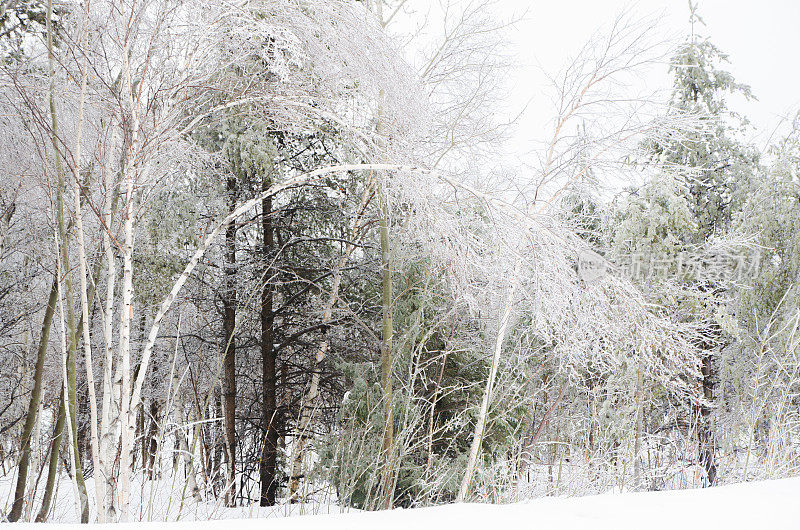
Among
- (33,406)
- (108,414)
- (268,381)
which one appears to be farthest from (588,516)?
(268,381)

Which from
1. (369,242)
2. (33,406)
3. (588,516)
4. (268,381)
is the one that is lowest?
(588,516)

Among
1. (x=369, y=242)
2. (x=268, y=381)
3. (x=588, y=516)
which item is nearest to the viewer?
(x=588, y=516)

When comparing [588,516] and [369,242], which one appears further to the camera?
[369,242]

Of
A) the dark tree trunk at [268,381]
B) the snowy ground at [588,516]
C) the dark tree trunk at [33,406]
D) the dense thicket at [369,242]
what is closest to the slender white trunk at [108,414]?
the dense thicket at [369,242]

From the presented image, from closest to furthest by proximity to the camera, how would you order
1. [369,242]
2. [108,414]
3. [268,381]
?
[108,414] → [268,381] → [369,242]

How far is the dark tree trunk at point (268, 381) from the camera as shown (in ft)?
23.4

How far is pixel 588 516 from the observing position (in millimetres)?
1844

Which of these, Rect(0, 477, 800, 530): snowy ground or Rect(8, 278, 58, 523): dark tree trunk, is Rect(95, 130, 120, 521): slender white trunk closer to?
Rect(0, 477, 800, 530): snowy ground

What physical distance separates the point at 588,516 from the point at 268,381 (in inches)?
→ 237

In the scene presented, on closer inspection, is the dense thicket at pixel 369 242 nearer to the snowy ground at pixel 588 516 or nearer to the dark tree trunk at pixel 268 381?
the dark tree trunk at pixel 268 381

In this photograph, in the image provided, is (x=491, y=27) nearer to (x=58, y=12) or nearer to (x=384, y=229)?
(x=384, y=229)

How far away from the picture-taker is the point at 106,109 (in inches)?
127

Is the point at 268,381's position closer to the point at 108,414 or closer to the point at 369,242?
the point at 369,242

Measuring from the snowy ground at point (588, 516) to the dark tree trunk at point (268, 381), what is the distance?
543cm
